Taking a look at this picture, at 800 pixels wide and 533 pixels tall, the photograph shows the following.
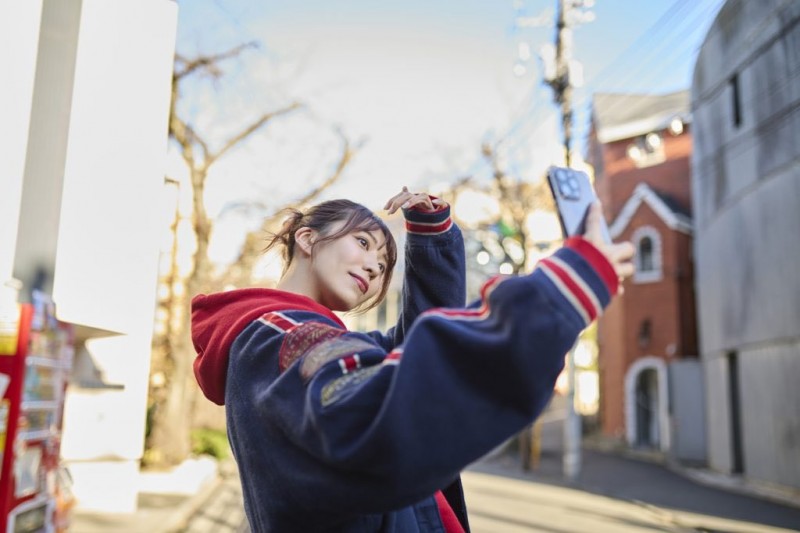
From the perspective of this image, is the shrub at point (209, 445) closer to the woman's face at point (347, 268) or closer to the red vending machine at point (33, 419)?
the red vending machine at point (33, 419)

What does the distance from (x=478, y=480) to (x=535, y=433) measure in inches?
194

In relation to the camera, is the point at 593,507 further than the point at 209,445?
No

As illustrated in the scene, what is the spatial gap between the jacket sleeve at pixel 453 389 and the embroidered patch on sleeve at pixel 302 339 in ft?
0.48

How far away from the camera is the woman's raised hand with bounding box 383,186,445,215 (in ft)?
5.75

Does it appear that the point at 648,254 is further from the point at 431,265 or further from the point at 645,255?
the point at 431,265

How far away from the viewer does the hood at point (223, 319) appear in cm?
157

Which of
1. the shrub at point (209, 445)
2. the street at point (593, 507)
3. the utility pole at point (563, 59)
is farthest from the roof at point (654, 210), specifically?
the shrub at point (209, 445)

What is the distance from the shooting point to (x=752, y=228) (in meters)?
17.2

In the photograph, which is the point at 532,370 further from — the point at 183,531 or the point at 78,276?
the point at 183,531

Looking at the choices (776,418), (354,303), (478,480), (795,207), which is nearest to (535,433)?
(478,480)

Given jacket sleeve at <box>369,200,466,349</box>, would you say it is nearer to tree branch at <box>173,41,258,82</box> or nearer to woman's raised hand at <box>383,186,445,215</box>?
woman's raised hand at <box>383,186,445,215</box>

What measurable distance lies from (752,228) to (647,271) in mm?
10409

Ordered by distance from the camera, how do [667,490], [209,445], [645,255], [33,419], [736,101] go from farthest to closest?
[645,255], [209,445], [736,101], [667,490], [33,419]

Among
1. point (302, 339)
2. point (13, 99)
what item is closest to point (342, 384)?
point (302, 339)
